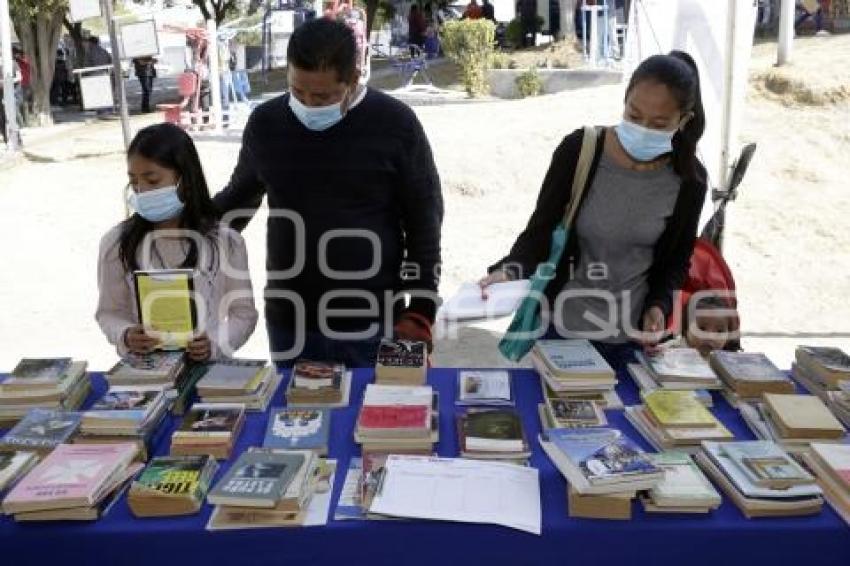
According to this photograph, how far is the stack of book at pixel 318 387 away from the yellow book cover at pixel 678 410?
0.75 meters

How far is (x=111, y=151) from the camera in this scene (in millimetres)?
11320

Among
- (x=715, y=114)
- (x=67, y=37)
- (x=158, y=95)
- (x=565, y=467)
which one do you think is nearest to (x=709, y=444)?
(x=565, y=467)

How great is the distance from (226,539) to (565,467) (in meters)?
0.67

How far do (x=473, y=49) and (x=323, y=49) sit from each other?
12.0 meters

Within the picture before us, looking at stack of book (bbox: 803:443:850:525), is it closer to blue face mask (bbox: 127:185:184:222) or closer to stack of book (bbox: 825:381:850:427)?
stack of book (bbox: 825:381:850:427)

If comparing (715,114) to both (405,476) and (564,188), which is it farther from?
(405,476)

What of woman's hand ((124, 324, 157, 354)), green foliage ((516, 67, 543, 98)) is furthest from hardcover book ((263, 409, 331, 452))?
green foliage ((516, 67, 543, 98))

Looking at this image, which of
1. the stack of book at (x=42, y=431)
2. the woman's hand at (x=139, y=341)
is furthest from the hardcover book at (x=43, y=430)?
the woman's hand at (x=139, y=341)

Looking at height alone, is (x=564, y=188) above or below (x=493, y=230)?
above

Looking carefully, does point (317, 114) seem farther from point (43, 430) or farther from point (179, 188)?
point (43, 430)

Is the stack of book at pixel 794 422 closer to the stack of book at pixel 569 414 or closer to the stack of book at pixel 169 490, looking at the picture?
the stack of book at pixel 569 414

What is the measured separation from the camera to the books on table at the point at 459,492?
5.05 ft

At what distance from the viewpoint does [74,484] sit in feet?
5.12

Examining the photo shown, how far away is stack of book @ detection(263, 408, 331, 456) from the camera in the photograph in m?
1.79
